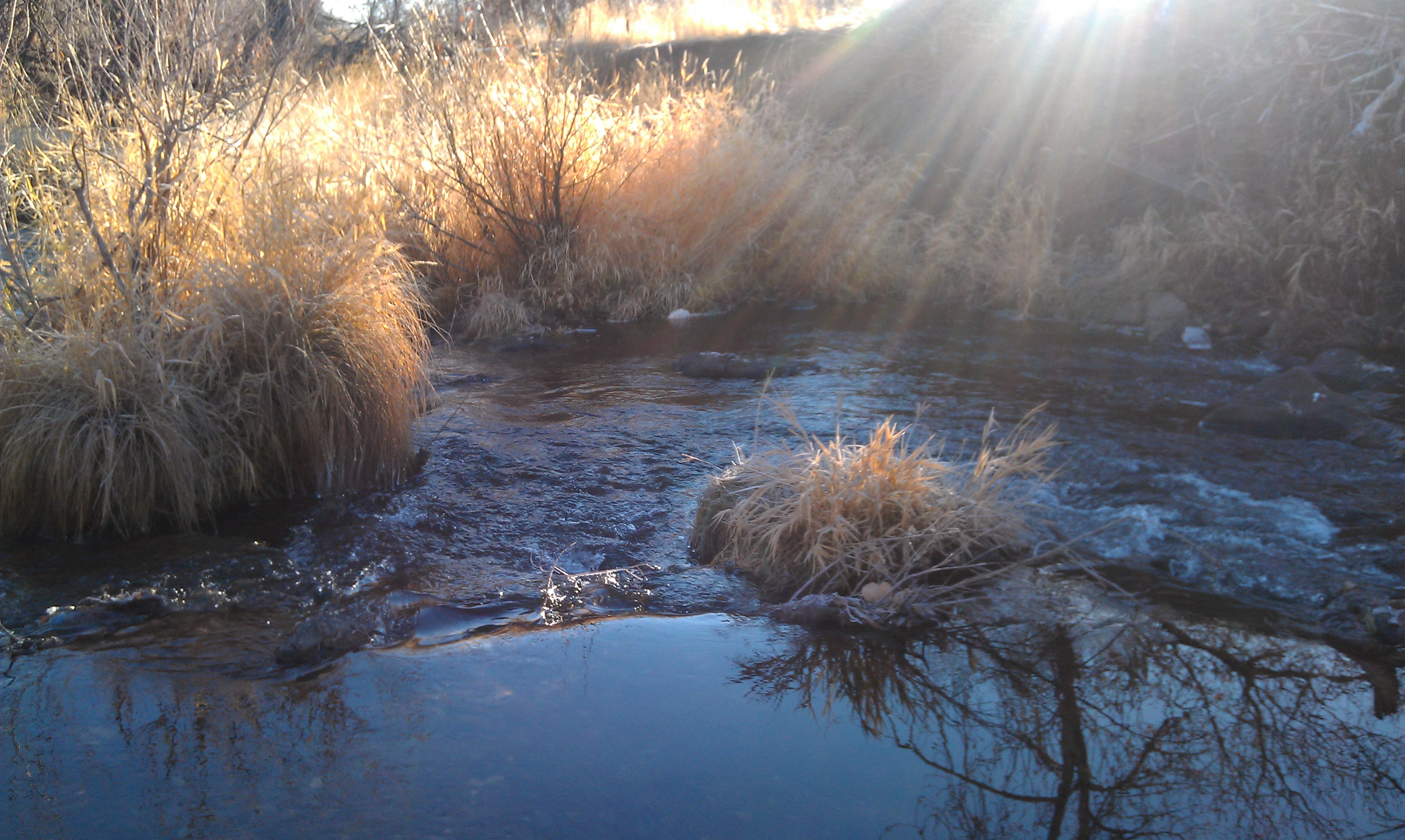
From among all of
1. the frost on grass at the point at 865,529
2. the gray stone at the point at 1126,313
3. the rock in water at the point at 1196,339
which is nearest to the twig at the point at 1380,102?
the gray stone at the point at 1126,313

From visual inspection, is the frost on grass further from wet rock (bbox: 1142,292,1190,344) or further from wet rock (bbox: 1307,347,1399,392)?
wet rock (bbox: 1142,292,1190,344)

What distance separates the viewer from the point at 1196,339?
7.02 metres

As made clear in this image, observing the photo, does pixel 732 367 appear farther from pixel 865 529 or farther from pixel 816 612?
pixel 816 612

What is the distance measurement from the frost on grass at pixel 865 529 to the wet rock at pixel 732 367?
8.16ft

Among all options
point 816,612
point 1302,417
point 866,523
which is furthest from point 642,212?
point 816,612

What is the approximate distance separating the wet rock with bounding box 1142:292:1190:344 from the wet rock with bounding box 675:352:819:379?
287 cm

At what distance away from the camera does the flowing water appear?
2.27 m

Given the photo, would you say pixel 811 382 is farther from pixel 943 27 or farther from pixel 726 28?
pixel 726 28

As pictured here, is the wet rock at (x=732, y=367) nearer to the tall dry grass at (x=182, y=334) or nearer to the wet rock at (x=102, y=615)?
the tall dry grass at (x=182, y=334)

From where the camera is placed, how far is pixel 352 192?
20.1 feet

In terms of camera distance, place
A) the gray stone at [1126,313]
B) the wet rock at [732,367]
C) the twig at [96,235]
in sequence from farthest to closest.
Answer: the gray stone at [1126,313] < the wet rock at [732,367] < the twig at [96,235]

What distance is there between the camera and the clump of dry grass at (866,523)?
332cm

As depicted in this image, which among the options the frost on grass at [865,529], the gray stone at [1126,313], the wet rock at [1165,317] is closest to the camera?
the frost on grass at [865,529]

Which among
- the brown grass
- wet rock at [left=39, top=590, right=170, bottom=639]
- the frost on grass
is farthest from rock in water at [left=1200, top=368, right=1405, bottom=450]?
wet rock at [left=39, top=590, right=170, bottom=639]
